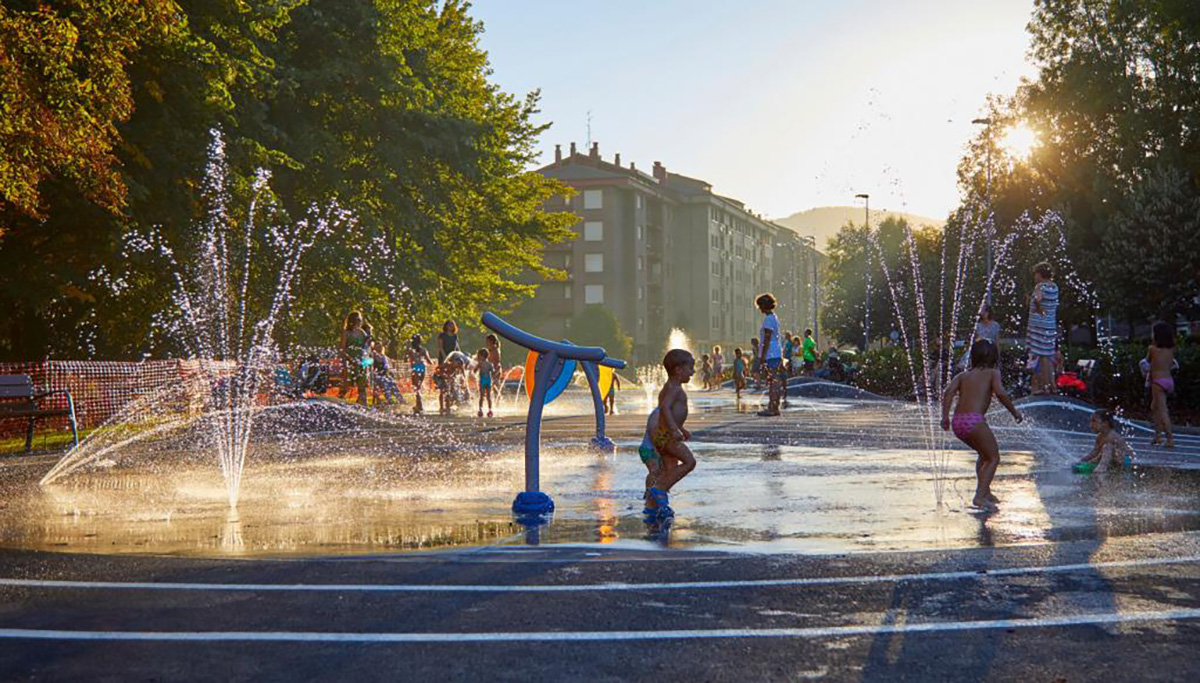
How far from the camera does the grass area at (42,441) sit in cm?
1809

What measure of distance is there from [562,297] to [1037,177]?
50.9 metres

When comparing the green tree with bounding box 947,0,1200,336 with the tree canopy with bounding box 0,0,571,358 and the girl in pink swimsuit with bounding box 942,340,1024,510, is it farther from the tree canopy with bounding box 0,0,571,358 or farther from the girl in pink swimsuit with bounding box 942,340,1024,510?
the girl in pink swimsuit with bounding box 942,340,1024,510

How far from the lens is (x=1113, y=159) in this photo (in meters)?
54.9

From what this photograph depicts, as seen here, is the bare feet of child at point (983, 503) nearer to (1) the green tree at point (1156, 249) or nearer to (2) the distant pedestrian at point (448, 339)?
(2) the distant pedestrian at point (448, 339)

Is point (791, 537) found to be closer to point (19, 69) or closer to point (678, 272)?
point (19, 69)

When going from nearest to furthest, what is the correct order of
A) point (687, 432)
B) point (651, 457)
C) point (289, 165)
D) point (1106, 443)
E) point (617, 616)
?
point (617, 616) < point (687, 432) < point (651, 457) < point (1106, 443) < point (289, 165)

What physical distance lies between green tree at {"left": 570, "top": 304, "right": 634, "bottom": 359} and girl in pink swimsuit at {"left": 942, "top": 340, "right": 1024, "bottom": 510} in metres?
78.8

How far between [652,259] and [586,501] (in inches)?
4082

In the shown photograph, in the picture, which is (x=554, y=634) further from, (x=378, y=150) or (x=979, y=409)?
(x=378, y=150)

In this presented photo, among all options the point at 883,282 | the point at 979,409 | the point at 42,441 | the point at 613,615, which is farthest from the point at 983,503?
the point at 883,282

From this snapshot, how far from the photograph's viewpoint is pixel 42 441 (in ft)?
64.3

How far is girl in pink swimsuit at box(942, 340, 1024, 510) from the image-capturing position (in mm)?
10039

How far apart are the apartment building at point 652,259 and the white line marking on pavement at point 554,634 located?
81932 millimetres

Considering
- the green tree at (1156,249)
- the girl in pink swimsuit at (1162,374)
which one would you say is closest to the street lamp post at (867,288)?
the green tree at (1156,249)
